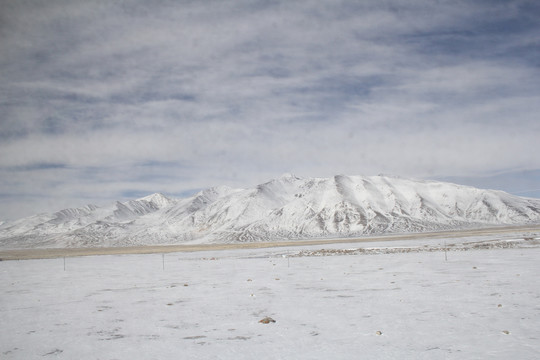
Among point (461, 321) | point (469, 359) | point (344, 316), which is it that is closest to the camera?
point (469, 359)

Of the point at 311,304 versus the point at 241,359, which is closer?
the point at 241,359

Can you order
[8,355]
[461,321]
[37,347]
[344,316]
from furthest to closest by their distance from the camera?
[344,316]
[461,321]
[37,347]
[8,355]

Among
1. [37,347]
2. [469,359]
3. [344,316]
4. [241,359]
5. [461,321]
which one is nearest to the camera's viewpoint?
[469,359]

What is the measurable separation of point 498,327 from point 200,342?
24.0 feet

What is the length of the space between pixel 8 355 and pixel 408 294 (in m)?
12.7

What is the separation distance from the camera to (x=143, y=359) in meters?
8.54

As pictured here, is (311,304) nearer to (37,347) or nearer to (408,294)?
(408,294)

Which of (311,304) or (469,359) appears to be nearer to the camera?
(469,359)

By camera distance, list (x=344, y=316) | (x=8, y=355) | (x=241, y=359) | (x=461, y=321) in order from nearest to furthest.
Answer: (x=241, y=359)
(x=8, y=355)
(x=461, y=321)
(x=344, y=316)

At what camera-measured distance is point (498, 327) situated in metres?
10.1

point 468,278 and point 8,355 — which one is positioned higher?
point 8,355

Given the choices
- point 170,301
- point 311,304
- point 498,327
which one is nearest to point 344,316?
point 311,304

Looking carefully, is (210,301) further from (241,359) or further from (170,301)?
(241,359)

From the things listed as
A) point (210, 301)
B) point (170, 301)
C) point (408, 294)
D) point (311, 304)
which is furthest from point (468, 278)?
point (170, 301)
